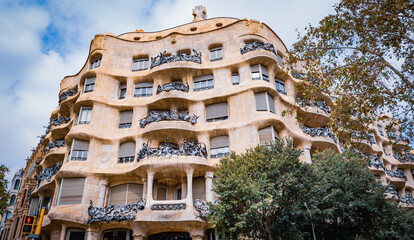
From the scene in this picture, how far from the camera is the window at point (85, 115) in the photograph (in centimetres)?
2345

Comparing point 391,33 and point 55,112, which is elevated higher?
point 55,112

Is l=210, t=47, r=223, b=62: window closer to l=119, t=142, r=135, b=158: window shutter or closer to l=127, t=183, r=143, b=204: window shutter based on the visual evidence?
l=119, t=142, r=135, b=158: window shutter

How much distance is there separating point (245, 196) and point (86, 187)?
1246 cm

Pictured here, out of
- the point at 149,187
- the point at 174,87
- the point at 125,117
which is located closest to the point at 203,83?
the point at 174,87

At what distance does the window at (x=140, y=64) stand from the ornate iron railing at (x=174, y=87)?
11.6 ft

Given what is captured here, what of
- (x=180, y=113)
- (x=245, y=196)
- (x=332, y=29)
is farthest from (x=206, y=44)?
(x=245, y=196)

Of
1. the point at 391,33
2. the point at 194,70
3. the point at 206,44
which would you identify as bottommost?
the point at 391,33

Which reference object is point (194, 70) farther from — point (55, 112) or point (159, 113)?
point (55, 112)

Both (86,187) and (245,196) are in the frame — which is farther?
(86,187)

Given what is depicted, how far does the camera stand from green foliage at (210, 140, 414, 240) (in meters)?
14.5

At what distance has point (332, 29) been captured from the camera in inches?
525

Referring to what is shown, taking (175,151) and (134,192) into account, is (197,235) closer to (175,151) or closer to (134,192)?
(175,151)

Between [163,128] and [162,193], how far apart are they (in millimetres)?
4894

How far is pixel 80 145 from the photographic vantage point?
2233 centimetres
